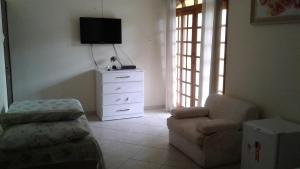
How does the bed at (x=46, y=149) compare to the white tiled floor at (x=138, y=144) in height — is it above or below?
above

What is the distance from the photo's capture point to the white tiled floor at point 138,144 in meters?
3.34

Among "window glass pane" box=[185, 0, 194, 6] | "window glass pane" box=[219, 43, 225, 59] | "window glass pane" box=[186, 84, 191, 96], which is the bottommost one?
"window glass pane" box=[186, 84, 191, 96]

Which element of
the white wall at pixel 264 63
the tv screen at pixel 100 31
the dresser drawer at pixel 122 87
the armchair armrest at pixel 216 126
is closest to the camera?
the white wall at pixel 264 63

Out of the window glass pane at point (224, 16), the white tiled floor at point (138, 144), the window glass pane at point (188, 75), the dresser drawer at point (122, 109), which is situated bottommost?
the white tiled floor at point (138, 144)

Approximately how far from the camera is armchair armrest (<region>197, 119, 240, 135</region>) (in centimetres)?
311

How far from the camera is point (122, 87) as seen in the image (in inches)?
199

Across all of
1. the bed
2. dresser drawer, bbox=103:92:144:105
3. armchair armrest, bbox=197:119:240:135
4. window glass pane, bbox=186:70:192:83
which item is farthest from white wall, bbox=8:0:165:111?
armchair armrest, bbox=197:119:240:135

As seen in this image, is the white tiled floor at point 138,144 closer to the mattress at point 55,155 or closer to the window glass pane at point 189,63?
the mattress at point 55,155

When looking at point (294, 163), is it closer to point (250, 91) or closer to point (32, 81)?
point (250, 91)

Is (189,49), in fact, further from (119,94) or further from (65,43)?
(65,43)

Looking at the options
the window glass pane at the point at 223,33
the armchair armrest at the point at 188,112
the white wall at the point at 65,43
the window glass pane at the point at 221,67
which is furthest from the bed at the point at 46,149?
the white wall at the point at 65,43

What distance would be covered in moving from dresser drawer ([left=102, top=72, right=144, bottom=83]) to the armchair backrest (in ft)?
5.22

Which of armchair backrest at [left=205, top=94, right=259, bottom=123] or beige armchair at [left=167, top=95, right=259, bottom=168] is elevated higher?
armchair backrest at [left=205, top=94, right=259, bottom=123]

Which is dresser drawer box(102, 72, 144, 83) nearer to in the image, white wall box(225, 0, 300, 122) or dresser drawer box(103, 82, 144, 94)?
dresser drawer box(103, 82, 144, 94)
